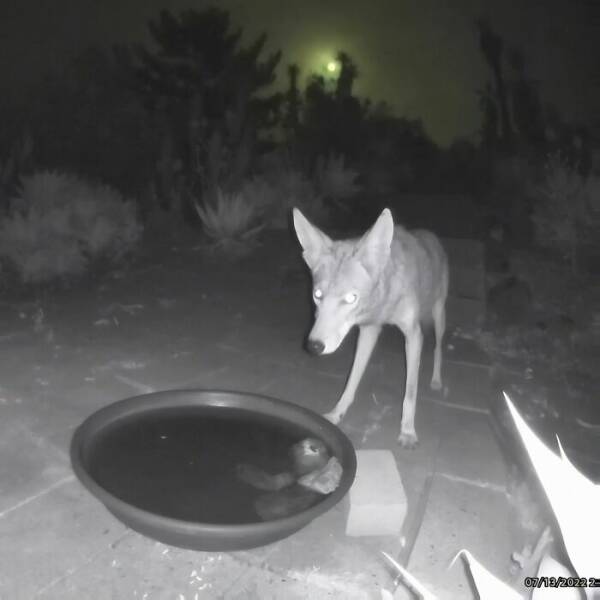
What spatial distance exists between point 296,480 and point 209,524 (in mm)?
705

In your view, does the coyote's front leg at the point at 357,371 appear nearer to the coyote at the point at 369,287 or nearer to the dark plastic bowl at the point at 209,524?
the coyote at the point at 369,287

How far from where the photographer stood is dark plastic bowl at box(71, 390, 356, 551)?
202cm

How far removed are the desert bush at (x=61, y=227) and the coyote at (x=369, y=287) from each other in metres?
4.87

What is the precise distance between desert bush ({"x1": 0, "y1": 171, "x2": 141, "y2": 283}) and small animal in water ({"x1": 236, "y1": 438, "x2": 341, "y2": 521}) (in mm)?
5216

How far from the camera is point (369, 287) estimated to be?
290 cm

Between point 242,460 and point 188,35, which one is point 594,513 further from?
point 188,35

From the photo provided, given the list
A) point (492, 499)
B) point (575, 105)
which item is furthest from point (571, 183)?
point (492, 499)

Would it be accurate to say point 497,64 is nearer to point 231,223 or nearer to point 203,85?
point 203,85

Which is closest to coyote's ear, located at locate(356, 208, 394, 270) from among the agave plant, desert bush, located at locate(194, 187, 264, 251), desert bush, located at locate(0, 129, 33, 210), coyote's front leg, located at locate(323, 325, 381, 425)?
coyote's front leg, located at locate(323, 325, 381, 425)

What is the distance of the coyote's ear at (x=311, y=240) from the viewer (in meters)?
3.01

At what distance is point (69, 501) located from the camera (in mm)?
2693

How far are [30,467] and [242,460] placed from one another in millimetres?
1240

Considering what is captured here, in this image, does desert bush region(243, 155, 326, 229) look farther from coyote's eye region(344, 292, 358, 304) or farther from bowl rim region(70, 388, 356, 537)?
coyote's eye region(344, 292, 358, 304)

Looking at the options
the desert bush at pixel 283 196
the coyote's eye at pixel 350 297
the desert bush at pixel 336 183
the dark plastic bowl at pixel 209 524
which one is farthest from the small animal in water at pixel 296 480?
the desert bush at pixel 336 183
